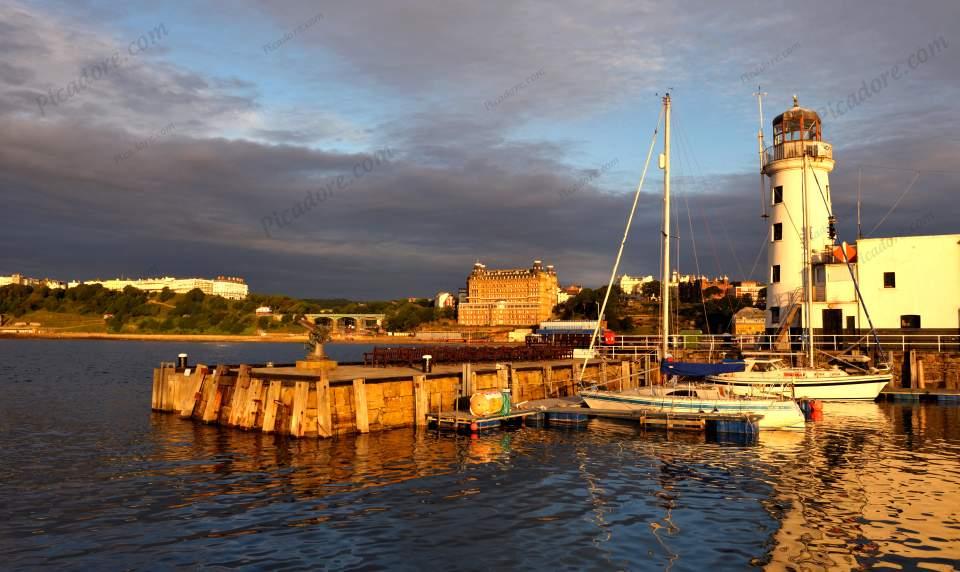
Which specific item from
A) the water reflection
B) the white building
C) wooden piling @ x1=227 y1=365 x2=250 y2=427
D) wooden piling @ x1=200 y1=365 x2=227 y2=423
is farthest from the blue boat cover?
wooden piling @ x1=200 y1=365 x2=227 y2=423

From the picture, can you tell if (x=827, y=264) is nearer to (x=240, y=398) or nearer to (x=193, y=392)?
(x=240, y=398)

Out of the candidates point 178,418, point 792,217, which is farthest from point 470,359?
point 792,217

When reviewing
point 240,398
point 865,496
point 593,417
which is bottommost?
point 865,496

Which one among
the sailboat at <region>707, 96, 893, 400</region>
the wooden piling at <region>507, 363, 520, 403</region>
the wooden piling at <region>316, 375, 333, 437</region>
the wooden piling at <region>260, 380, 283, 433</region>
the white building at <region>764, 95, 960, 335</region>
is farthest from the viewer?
the sailboat at <region>707, 96, 893, 400</region>

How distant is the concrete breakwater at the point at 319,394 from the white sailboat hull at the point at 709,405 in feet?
22.3

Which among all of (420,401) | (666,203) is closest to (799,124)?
(666,203)

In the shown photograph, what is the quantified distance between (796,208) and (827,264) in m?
5.33

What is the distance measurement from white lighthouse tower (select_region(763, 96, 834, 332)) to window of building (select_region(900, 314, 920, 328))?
6.72 meters

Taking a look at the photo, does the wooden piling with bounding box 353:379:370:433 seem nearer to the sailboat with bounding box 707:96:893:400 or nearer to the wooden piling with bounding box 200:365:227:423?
the wooden piling with bounding box 200:365:227:423

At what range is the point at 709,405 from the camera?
108 ft

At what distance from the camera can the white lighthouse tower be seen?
53.6 metres

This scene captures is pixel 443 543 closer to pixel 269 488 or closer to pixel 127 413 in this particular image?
pixel 269 488

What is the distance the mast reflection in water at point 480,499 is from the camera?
14.8 m

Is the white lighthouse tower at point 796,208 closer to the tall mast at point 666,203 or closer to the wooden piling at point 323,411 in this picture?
the tall mast at point 666,203
